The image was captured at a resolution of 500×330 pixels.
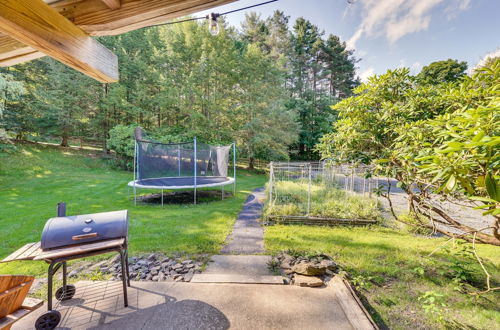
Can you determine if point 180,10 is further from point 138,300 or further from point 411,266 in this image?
point 411,266

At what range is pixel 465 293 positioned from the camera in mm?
2332

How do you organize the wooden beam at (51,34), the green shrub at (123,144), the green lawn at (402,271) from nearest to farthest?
the wooden beam at (51,34)
the green lawn at (402,271)
the green shrub at (123,144)

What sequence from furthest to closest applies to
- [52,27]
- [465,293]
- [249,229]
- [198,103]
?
[198,103]
[249,229]
[465,293]
[52,27]

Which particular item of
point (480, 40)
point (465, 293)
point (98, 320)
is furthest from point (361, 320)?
point (480, 40)

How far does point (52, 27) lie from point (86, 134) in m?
19.6

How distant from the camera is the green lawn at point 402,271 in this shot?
1.99 metres

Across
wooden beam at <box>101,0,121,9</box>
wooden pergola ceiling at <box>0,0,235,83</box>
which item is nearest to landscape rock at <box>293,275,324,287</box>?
wooden pergola ceiling at <box>0,0,235,83</box>

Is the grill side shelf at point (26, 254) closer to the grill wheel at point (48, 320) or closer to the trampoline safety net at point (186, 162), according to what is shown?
the grill wheel at point (48, 320)

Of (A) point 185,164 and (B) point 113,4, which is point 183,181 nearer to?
(A) point 185,164

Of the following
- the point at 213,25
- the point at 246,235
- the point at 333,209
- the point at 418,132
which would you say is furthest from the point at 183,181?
the point at 418,132

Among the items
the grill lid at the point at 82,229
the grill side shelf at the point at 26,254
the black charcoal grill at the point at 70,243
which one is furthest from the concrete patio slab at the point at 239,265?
the grill side shelf at the point at 26,254

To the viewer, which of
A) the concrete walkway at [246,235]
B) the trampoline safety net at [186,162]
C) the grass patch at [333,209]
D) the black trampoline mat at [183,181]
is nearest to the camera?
the concrete walkway at [246,235]

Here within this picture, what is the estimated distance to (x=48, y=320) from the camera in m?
1.78

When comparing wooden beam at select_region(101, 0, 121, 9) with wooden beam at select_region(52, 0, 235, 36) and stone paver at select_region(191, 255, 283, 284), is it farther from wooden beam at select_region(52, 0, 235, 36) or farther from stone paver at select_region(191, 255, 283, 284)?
stone paver at select_region(191, 255, 283, 284)
